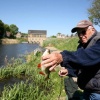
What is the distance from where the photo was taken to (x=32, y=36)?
153750mm

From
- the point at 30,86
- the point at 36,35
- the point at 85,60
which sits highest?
the point at 85,60

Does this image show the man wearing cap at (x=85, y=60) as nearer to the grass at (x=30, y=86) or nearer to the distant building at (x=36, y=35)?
the grass at (x=30, y=86)

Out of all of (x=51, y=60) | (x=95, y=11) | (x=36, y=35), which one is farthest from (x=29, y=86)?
(x=36, y=35)

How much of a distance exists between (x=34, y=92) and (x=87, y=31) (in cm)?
492

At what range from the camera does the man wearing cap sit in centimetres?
254

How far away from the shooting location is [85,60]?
2.64 m

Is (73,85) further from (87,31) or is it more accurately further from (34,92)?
(87,31)

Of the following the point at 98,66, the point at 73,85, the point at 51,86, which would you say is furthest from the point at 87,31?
the point at 51,86

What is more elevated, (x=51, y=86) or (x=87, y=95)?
(x=87, y=95)

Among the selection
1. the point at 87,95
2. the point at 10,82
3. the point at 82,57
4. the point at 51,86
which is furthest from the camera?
the point at 10,82

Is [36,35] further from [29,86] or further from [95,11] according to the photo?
[29,86]

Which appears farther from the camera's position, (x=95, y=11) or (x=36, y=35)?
(x=36, y=35)

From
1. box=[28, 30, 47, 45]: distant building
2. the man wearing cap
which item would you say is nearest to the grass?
the man wearing cap

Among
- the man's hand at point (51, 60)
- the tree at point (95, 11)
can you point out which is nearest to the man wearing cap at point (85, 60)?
the man's hand at point (51, 60)
